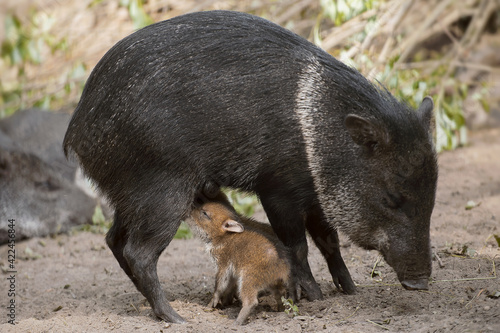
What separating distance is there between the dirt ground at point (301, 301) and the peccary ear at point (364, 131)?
961 mm

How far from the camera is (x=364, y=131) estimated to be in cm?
345

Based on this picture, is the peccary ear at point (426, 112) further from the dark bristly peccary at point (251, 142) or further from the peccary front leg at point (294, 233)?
the peccary front leg at point (294, 233)

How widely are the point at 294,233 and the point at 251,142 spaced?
634mm

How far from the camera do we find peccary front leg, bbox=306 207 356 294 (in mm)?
3947

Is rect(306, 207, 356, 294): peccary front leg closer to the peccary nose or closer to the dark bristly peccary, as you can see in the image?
the dark bristly peccary

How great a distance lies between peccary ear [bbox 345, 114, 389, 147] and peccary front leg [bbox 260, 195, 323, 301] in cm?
55

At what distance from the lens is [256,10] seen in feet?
26.2

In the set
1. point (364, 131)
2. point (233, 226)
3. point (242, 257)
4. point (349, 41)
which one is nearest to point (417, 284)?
point (364, 131)

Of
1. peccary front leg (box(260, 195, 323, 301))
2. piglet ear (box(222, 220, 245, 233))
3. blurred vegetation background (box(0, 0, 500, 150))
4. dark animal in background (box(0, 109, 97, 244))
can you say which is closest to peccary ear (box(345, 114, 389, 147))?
peccary front leg (box(260, 195, 323, 301))

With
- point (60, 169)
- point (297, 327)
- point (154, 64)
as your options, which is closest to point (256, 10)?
point (60, 169)

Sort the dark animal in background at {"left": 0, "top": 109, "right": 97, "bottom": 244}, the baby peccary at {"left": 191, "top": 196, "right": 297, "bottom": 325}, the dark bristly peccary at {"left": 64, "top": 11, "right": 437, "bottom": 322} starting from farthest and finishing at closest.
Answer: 1. the dark animal in background at {"left": 0, "top": 109, "right": 97, "bottom": 244}
2. the baby peccary at {"left": 191, "top": 196, "right": 297, "bottom": 325}
3. the dark bristly peccary at {"left": 64, "top": 11, "right": 437, "bottom": 322}

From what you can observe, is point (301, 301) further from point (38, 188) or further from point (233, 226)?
point (38, 188)

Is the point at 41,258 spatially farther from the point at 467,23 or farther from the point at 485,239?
the point at 467,23

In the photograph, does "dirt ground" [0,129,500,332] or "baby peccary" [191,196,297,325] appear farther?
"baby peccary" [191,196,297,325]
